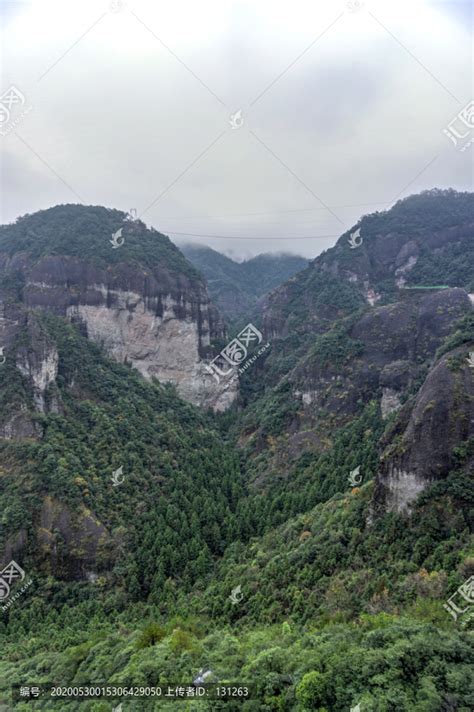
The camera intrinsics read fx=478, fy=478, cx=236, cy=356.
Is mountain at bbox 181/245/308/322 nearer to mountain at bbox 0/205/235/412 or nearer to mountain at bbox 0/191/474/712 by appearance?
mountain at bbox 0/205/235/412

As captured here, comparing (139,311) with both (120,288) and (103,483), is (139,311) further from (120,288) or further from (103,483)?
(103,483)

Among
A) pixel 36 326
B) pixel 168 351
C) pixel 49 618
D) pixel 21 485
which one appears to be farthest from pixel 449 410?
pixel 168 351

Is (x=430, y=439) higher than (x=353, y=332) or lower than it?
lower

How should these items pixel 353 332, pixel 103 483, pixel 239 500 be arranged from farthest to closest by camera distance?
pixel 353 332
pixel 239 500
pixel 103 483

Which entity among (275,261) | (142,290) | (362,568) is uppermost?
(275,261)

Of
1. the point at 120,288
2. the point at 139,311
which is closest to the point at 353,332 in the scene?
the point at 139,311

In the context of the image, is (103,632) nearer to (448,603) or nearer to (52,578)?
(52,578)

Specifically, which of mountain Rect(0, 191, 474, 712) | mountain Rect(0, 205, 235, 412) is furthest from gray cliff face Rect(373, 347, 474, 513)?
mountain Rect(0, 205, 235, 412)
